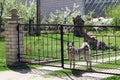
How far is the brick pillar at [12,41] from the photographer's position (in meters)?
11.7

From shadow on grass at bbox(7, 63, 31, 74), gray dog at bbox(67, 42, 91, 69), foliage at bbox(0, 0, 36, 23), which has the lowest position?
shadow on grass at bbox(7, 63, 31, 74)

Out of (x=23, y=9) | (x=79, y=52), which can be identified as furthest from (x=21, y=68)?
(x=23, y=9)

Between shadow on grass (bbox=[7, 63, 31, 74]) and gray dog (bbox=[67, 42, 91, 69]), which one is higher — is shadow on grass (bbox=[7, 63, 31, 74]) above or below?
below

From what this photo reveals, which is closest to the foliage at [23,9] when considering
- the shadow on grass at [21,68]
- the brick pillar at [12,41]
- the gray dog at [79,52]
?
the brick pillar at [12,41]

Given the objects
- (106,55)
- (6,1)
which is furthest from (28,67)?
(6,1)

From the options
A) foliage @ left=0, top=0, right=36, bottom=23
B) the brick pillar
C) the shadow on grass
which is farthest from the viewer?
foliage @ left=0, top=0, right=36, bottom=23

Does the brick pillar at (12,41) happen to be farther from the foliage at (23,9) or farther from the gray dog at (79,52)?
the foliage at (23,9)

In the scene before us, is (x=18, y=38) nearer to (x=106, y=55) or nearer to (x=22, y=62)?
(x=22, y=62)

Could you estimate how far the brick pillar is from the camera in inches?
461

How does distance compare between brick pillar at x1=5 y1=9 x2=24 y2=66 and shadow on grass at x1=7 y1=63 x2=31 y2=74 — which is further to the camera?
brick pillar at x1=5 y1=9 x2=24 y2=66

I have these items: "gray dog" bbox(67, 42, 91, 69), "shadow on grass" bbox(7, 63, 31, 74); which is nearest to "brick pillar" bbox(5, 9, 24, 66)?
"shadow on grass" bbox(7, 63, 31, 74)

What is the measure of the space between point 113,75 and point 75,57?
1432 mm

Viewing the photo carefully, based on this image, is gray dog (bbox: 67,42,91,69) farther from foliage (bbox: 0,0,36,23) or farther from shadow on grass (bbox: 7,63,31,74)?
foliage (bbox: 0,0,36,23)

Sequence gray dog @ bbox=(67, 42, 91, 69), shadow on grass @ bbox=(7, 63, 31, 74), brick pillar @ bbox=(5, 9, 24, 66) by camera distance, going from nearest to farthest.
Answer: gray dog @ bbox=(67, 42, 91, 69), shadow on grass @ bbox=(7, 63, 31, 74), brick pillar @ bbox=(5, 9, 24, 66)
